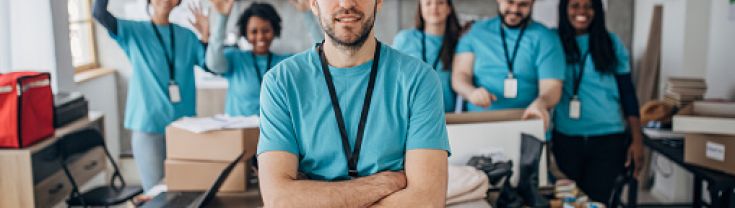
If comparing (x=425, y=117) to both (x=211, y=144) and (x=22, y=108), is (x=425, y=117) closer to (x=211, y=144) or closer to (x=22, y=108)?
(x=211, y=144)

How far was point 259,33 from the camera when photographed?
391 centimetres

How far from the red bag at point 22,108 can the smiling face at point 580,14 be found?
273 cm

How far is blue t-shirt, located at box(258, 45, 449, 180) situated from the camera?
5.68 feet

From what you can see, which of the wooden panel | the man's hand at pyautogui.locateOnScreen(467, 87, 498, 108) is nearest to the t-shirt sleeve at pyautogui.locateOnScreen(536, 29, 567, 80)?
the man's hand at pyautogui.locateOnScreen(467, 87, 498, 108)

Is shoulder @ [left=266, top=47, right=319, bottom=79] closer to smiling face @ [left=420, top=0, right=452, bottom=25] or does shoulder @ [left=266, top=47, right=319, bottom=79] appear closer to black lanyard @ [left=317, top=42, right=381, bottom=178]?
black lanyard @ [left=317, top=42, right=381, bottom=178]

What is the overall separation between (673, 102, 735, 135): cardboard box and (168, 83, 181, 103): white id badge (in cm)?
261

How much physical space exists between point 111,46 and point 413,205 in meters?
4.63

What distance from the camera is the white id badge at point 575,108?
11.0ft

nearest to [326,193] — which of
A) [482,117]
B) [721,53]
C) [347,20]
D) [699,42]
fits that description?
[347,20]

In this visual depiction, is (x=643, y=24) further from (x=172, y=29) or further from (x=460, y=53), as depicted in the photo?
(x=172, y=29)

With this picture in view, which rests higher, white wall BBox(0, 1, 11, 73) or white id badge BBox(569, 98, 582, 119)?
white wall BBox(0, 1, 11, 73)

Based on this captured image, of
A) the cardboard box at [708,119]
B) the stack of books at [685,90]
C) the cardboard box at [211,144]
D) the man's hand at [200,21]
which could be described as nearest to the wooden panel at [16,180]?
the cardboard box at [211,144]

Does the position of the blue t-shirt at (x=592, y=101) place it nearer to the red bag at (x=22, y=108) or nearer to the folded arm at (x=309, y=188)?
the folded arm at (x=309, y=188)

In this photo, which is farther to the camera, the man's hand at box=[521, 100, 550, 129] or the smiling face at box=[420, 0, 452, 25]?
the smiling face at box=[420, 0, 452, 25]
